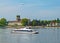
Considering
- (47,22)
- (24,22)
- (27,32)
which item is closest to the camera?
(27,32)

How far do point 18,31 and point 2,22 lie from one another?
7615 centimetres

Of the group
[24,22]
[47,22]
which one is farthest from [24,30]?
[47,22]

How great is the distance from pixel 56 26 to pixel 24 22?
25.5 m

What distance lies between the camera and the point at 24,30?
2913 inches

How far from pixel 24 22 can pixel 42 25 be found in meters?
12.3

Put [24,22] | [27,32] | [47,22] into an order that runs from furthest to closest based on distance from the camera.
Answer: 1. [47,22]
2. [24,22]
3. [27,32]

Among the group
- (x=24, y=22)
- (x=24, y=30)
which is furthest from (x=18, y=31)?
(x=24, y=22)

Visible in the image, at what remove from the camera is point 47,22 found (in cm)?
15675

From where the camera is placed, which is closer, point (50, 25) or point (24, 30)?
point (24, 30)

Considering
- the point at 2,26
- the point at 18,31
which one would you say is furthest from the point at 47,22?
the point at 18,31

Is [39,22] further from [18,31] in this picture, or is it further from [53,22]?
[18,31]

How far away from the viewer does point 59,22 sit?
517 ft

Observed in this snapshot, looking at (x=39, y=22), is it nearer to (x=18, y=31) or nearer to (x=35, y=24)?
(x=35, y=24)

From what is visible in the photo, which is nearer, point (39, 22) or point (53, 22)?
point (39, 22)
